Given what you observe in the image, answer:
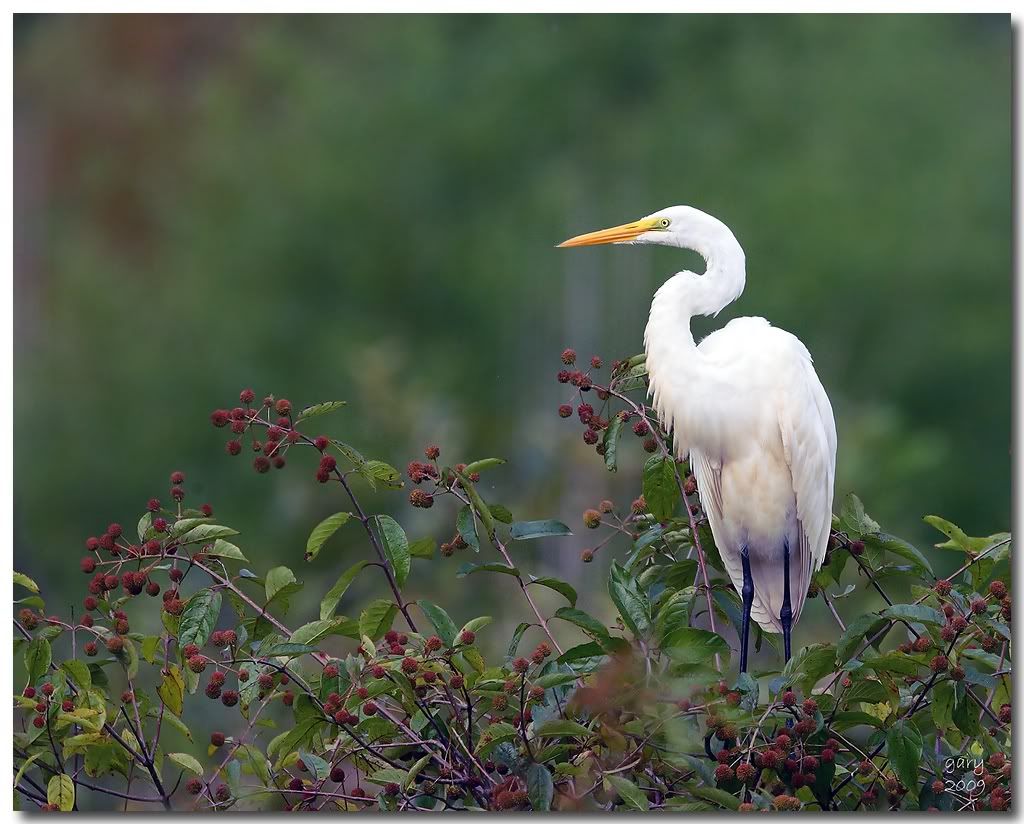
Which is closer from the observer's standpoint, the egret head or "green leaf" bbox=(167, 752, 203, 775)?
"green leaf" bbox=(167, 752, 203, 775)

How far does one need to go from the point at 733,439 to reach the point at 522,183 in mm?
11648

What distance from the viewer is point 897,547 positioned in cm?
187

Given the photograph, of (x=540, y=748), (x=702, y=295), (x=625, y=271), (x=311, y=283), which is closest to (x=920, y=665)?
(x=540, y=748)

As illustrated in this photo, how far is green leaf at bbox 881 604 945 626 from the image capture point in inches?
66.9

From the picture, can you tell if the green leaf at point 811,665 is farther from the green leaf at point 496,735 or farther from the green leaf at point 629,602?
the green leaf at point 496,735

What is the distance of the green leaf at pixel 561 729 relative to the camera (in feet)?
5.41

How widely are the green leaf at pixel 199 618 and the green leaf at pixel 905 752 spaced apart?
2.53ft

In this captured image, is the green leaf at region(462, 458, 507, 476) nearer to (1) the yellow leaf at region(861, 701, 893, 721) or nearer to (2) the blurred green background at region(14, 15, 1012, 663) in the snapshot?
(1) the yellow leaf at region(861, 701, 893, 721)

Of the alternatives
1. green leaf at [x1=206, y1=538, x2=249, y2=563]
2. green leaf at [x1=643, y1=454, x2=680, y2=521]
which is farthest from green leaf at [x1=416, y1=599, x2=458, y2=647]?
green leaf at [x1=643, y1=454, x2=680, y2=521]

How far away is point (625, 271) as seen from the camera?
775 centimetres

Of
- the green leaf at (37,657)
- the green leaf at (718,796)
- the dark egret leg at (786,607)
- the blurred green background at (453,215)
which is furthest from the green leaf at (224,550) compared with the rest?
the blurred green background at (453,215)

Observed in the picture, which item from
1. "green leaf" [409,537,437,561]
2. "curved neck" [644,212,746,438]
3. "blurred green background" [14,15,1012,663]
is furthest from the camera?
"blurred green background" [14,15,1012,663]

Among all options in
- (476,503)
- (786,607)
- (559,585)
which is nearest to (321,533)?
(476,503)

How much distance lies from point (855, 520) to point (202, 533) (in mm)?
795
